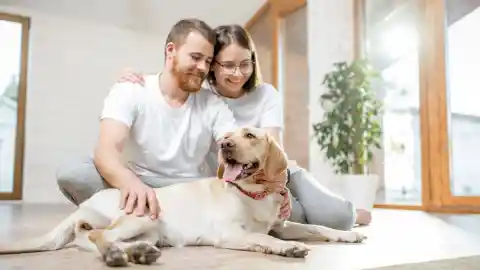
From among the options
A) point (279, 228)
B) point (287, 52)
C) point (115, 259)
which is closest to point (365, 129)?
point (287, 52)

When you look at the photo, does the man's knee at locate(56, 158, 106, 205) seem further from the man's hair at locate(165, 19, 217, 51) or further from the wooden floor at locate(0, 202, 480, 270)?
the man's hair at locate(165, 19, 217, 51)

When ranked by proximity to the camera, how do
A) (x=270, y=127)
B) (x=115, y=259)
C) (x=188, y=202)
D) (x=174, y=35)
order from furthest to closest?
1. (x=270, y=127)
2. (x=174, y=35)
3. (x=188, y=202)
4. (x=115, y=259)

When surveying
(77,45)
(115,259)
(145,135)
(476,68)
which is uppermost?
(77,45)

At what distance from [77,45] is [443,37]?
411 cm

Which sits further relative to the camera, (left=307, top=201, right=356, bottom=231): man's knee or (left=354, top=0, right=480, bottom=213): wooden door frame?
(left=354, top=0, right=480, bottom=213): wooden door frame

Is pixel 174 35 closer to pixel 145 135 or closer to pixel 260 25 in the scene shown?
pixel 145 135

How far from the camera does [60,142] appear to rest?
5.66m

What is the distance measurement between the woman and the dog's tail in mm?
582

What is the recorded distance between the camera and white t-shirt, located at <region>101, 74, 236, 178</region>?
1.72m

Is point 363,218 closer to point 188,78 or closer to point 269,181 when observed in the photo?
point 269,181

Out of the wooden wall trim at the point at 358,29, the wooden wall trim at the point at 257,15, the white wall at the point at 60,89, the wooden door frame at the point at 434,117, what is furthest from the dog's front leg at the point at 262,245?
the white wall at the point at 60,89

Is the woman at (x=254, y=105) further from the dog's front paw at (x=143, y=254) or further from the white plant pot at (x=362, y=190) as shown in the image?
the white plant pot at (x=362, y=190)

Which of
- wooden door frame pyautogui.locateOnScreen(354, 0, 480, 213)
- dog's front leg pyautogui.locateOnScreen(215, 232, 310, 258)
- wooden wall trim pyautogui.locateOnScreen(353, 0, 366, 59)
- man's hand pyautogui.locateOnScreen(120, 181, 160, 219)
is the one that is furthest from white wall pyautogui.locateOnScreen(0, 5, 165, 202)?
dog's front leg pyautogui.locateOnScreen(215, 232, 310, 258)

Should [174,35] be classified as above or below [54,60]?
below
